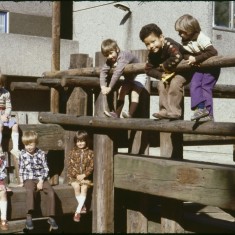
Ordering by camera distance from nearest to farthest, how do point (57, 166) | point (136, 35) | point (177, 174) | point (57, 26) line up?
point (177, 174)
point (57, 166)
point (57, 26)
point (136, 35)

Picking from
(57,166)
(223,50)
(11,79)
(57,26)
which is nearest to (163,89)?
(57,166)

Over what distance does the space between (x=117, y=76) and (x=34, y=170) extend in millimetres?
1197

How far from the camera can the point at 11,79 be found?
19969 mm

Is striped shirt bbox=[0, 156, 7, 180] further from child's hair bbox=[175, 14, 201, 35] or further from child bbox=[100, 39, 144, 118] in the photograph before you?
child's hair bbox=[175, 14, 201, 35]

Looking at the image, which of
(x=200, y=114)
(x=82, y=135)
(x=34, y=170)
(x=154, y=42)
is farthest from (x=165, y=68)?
(x=34, y=170)

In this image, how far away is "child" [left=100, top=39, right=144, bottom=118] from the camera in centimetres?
542

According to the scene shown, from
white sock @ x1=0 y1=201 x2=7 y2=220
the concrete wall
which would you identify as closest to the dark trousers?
white sock @ x1=0 y1=201 x2=7 y2=220

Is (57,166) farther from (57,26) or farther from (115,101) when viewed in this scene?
(57,26)

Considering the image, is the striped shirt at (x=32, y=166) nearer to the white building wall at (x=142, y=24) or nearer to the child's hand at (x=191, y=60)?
the child's hand at (x=191, y=60)

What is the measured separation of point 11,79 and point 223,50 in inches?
305

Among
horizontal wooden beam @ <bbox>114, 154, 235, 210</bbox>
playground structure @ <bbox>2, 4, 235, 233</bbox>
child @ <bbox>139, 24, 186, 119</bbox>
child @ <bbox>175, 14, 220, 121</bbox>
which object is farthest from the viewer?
child @ <bbox>139, 24, 186, 119</bbox>

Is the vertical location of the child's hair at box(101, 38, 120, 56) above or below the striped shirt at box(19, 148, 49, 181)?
above

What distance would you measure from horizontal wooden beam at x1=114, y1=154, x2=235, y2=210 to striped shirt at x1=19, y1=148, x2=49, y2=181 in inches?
27.8

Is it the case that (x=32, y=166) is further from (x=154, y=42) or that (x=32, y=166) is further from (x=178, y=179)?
(x=154, y=42)
